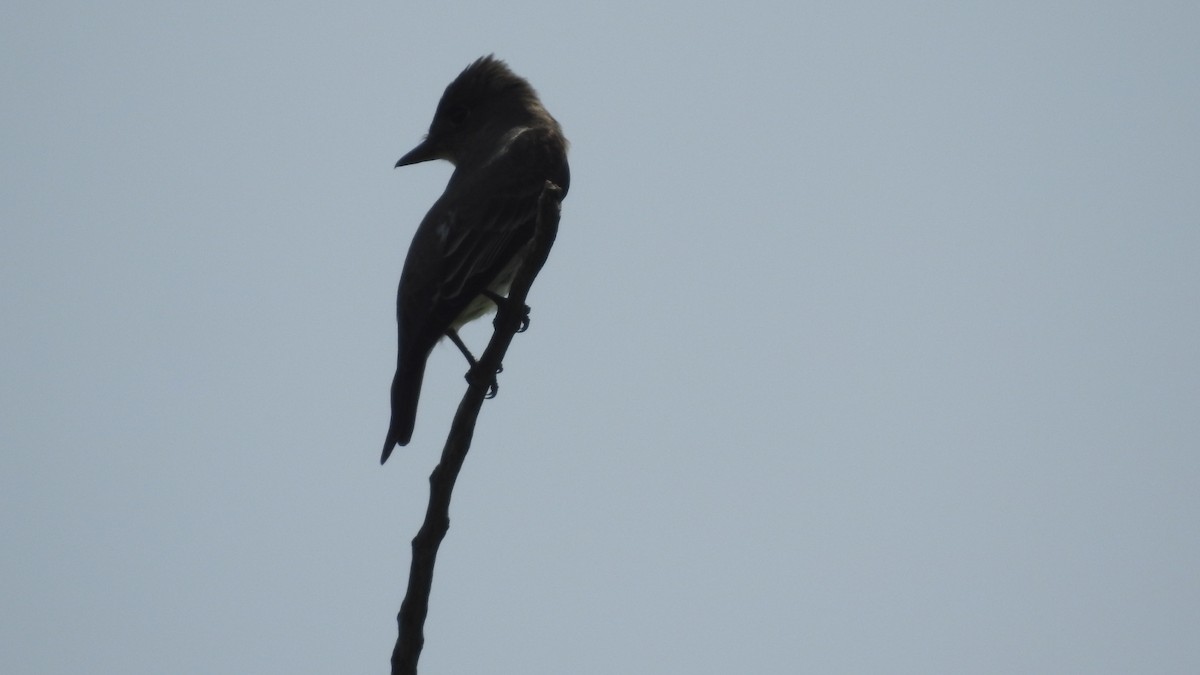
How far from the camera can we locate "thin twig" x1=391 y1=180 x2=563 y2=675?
444 cm

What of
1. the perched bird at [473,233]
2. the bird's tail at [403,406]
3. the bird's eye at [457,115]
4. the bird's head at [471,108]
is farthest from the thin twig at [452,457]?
the bird's eye at [457,115]

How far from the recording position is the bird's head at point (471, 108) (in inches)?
376

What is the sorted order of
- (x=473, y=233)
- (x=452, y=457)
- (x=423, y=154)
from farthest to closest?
(x=423, y=154), (x=473, y=233), (x=452, y=457)

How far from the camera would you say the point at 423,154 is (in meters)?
9.70

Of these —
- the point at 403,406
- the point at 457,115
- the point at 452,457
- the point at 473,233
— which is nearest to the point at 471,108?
the point at 457,115

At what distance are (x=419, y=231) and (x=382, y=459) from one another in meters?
1.85

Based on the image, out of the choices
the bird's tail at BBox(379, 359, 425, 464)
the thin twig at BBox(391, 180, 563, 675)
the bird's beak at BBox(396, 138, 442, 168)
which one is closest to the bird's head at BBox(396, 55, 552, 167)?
the bird's beak at BBox(396, 138, 442, 168)

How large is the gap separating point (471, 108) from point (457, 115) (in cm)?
12

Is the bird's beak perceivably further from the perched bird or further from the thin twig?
the thin twig

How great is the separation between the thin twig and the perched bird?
55 cm

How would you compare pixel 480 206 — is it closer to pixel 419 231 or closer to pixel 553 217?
pixel 419 231

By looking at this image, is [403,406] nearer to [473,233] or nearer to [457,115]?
[473,233]

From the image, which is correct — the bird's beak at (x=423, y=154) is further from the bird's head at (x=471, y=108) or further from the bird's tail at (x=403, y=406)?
the bird's tail at (x=403, y=406)

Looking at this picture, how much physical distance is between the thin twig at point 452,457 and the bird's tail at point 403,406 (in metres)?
1.36
